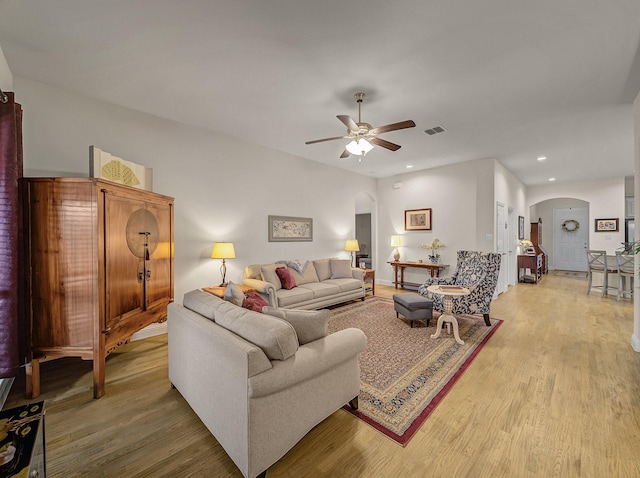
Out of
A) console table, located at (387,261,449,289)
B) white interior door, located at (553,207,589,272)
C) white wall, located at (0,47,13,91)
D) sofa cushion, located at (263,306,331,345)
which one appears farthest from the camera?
white interior door, located at (553,207,589,272)

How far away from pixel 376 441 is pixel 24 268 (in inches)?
119

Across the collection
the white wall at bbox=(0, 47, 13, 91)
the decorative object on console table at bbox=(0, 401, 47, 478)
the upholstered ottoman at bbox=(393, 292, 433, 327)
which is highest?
the white wall at bbox=(0, 47, 13, 91)

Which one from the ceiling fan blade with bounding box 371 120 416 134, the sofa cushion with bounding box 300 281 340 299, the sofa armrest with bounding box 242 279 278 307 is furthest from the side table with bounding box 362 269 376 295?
A: the ceiling fan blade with bounding box 371 120 416 134

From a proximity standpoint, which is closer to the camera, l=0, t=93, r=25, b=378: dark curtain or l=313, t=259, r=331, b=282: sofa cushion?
l=0, t=93, r=25, b=378: dark curtain

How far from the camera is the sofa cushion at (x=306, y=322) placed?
Answer: 180cm

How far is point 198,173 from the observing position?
4000 millimetres

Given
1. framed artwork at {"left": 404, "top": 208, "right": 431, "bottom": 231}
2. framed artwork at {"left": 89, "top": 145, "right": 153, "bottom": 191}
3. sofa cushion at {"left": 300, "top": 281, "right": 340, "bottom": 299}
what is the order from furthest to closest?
framed artwork at {"left": 404, "top": 208, "right": 431, "bottom": 231}
sofa cushion at {"left": 300, "top": 281, "right": 340, "bottom": 299}
framed artwork at {"left": 89, "top": 145, "right": 153, "bottom": 191}

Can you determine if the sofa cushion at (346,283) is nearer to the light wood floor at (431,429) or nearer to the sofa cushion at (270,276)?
the sofa cushion at (270,276)

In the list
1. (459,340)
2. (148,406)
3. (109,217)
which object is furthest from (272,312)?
(459,340)

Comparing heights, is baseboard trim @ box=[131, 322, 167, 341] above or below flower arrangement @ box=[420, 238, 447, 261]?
below

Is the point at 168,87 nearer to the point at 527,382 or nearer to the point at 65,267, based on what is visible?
the point at 65,267

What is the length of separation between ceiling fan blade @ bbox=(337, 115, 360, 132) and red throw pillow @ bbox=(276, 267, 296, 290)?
2493mm

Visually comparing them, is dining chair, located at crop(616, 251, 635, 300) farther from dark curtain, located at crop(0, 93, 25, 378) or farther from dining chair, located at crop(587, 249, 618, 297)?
dark curtain, located at crop(0, 93, 25, 378)

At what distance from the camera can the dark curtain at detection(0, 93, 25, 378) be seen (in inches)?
82.4
